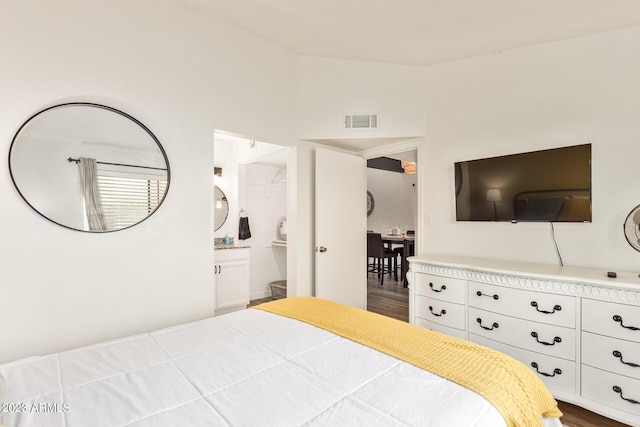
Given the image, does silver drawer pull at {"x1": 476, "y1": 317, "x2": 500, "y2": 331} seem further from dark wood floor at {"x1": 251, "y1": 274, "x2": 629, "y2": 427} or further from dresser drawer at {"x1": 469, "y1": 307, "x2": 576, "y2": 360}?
dark wood floor at {"x1": 251, "y1": 274, "x2": 629, "y2": 427}

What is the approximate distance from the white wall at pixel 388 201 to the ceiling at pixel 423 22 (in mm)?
4979

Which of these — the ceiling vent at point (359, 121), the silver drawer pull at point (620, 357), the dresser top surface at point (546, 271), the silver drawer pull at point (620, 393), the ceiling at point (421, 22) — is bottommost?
the silver drawer pull at point (620, 393)

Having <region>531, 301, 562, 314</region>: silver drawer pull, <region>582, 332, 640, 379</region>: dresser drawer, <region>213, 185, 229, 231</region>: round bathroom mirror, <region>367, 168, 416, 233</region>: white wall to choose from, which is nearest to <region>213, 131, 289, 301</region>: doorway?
<region>213, 185, 229, 231</region>: round bathroom mirror

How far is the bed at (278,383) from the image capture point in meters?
0.89

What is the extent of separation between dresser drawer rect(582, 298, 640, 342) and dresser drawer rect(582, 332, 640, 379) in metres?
0.04

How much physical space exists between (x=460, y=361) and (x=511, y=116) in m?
2.34

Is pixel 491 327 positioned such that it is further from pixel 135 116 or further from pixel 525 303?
pixel 135 116

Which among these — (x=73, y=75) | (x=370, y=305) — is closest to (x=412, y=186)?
(x=370, y=305)

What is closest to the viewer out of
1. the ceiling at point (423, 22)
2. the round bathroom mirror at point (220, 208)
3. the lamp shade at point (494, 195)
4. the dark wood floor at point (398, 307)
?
the dark wood floor at point (398, 307)

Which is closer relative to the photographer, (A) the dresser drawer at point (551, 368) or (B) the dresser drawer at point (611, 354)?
(B) the dresser drawer at point (611, 354)

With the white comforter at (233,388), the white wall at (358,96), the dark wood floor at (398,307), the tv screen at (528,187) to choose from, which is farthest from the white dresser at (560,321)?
the white wall at (358,96)

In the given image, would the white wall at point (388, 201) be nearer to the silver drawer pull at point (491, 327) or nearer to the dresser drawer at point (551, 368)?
the silver drawer pull at point (491, 327)

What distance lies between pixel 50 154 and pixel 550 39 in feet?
12.0

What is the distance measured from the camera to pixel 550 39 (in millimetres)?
2430
